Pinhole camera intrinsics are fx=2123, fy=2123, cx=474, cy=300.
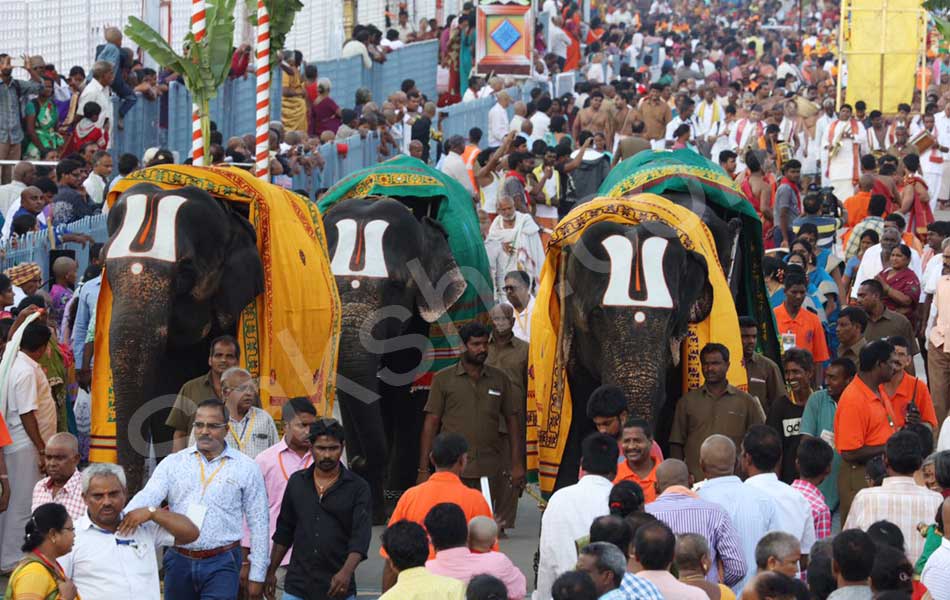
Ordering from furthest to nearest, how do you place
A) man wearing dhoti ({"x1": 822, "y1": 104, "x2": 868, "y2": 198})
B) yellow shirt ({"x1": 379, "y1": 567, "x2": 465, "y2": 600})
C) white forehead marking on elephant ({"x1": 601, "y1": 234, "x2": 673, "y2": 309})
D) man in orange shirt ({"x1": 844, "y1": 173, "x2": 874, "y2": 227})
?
1. man wearing dhoti ({"x1": 822, "y1": 104, "x2": 868, "y2": 198})
2. man in orange shirt ({"x1": 844, "y1": 173, "x2": 874, "y2": 227})
3. white forehead marking on elephant ({"x1": 601, "y1": 234, "x2": 673, "y2": 309})
4. yellow shirt ({"x1": 379, "y1": 567, "x2": 465, "y2": 600})

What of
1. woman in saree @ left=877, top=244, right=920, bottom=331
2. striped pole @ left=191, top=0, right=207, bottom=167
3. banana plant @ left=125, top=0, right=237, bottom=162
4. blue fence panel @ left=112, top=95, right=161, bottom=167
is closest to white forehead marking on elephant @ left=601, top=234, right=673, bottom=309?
striped pole @ left=191, top=0, right=207, bottom=167

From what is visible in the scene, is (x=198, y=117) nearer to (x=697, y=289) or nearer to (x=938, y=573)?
(x=697, y=289)

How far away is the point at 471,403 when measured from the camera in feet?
42.7

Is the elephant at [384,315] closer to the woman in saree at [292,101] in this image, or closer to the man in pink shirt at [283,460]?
the man in pink shirt at [283,460]

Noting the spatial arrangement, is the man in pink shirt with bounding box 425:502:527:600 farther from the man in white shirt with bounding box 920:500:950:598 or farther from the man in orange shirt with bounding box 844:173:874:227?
the man in orange shirt with bounding box 844:173:874:227

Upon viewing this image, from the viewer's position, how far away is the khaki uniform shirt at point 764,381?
13.4m

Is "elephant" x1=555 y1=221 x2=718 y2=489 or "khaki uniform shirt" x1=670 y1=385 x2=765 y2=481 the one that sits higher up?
"elephant" x1=555 y1=221 x2=718 y2=489

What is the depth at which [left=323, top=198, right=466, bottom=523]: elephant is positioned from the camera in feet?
44.1

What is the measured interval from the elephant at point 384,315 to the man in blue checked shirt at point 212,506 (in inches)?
122

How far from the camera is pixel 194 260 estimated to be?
41.0 ft

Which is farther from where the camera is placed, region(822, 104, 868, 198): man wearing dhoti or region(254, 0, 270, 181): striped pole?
region(822, 104, 868, 198): man wearing dhoti

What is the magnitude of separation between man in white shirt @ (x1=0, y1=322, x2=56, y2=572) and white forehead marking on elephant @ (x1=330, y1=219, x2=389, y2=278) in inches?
80.5

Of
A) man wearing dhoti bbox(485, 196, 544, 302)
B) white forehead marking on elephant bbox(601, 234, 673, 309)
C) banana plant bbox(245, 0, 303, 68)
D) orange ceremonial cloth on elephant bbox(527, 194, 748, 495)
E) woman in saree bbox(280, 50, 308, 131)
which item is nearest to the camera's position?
white forehead marking on elephant bbox(601, 234, 673, 309)

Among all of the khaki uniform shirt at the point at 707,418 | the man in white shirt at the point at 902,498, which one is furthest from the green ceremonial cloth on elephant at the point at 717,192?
the man in white shirt at the point at 902,498
